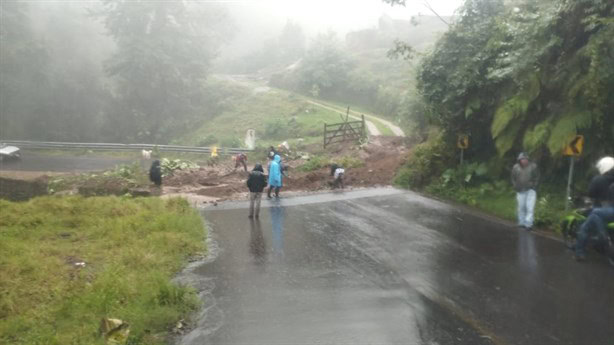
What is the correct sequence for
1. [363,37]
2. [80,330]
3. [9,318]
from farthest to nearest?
[363,37], [9,318], [80,330]

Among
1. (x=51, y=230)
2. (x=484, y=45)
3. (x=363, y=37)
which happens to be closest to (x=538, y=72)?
(x=484, y=45)

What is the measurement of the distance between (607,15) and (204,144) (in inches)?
1192

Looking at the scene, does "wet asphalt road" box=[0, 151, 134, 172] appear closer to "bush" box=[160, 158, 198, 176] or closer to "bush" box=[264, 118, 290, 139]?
"bush" box=[160, 158, 198, 176]

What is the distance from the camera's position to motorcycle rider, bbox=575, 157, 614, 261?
26.8ft

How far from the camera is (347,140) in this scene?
26906 mm

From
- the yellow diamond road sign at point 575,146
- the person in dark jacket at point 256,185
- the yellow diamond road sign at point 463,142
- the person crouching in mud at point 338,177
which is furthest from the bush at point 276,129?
the yellow diamond road sign at point 575,146

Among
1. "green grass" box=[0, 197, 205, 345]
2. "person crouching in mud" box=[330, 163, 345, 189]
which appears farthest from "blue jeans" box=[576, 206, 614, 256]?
"person crouching in mud" box=[330, 163, 345, 189]

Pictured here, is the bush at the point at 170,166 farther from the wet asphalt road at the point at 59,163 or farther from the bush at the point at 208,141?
the bush at the point at 208,141

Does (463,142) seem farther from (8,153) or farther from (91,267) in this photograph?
(8,153)

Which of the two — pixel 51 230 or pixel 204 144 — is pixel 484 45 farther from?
pixel 204 144

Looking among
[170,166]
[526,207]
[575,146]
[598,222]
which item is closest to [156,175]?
[170,166]

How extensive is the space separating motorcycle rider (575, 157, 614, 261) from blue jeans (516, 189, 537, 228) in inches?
84.2

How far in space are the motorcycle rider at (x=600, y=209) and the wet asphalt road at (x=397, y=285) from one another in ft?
1.34

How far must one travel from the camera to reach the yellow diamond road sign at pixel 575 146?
10.3m
